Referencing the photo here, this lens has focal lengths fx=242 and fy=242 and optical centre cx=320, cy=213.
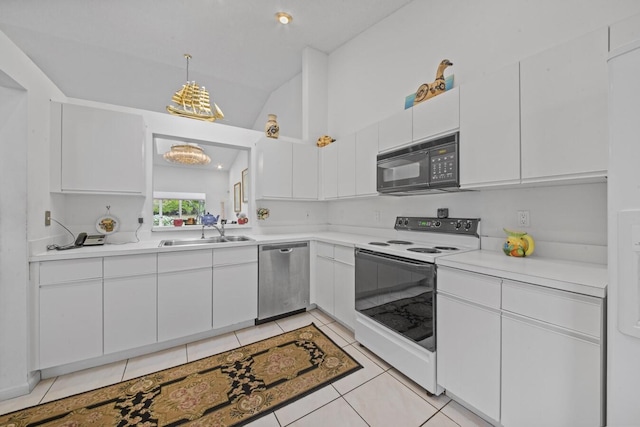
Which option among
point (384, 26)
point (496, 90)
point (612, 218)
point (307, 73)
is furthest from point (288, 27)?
point (612, 218)

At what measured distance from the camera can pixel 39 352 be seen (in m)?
1.72

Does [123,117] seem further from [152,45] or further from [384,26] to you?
[384,26]

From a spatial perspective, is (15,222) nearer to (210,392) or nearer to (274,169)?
(210,392)

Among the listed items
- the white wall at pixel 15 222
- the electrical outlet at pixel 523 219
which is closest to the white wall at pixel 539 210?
the electrical outlet at pixel 523 219

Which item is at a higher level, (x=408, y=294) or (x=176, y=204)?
(x=176, y=204)

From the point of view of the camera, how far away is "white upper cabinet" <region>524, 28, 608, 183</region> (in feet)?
3.88

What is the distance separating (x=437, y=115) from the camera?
1.87 metres

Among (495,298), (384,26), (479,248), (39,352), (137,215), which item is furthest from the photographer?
(384,26)

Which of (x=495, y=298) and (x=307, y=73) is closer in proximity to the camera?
(x=495, y=298)

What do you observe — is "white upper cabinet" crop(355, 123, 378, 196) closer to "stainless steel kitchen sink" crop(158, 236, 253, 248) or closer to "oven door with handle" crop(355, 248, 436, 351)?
"oven door with handle" crop(355, 248, 436, 351)

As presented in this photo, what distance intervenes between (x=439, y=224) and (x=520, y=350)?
114 centimetres

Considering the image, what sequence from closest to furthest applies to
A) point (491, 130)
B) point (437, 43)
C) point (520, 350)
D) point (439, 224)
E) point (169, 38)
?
point (520, 350), point (491, 130), point (439, 224), point (437, 43), point (169, 38)

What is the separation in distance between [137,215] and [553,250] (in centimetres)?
357

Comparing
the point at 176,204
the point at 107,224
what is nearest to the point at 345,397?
the point at 107,224
